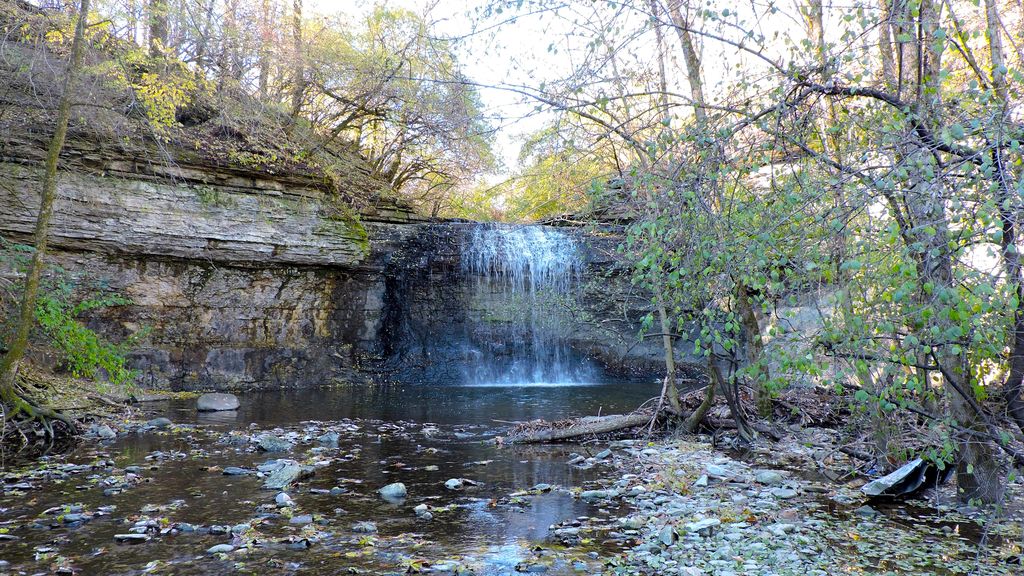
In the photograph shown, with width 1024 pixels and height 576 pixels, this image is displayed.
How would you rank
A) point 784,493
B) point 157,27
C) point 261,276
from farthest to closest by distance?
point 261,276 → point 157,27 → point 784,493

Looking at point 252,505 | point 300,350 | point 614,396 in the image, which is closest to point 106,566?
point 252,505

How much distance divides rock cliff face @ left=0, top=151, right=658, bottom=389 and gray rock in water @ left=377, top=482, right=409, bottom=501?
27.2ft

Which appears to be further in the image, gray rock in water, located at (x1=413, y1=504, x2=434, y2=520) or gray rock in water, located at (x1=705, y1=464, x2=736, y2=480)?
gray rock in water, located at (x1=705, y1=464, x2=736, y2=480)

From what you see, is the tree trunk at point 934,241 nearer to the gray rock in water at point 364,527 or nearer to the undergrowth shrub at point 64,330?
the gray rock in water at point 364,527

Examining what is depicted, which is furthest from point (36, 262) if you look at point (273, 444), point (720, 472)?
point (720, 472)

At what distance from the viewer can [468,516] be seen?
217 inches

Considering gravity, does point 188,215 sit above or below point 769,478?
above

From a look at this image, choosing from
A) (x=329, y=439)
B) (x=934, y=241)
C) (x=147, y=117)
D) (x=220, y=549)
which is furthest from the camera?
(x=147, y=117)

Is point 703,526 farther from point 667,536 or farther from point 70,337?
point 70,337

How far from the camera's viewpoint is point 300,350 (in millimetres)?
18453

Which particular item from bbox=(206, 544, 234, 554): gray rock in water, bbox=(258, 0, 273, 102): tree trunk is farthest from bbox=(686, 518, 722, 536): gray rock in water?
bbox=(258, 0, 273, 102): tree trunk

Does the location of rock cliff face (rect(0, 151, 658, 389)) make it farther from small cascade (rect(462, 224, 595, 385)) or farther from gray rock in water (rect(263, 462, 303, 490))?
gray rock in water (rect(263, 462, 303, 490))

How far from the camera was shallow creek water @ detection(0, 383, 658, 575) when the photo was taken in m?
4.41

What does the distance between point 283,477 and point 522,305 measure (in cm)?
1334
